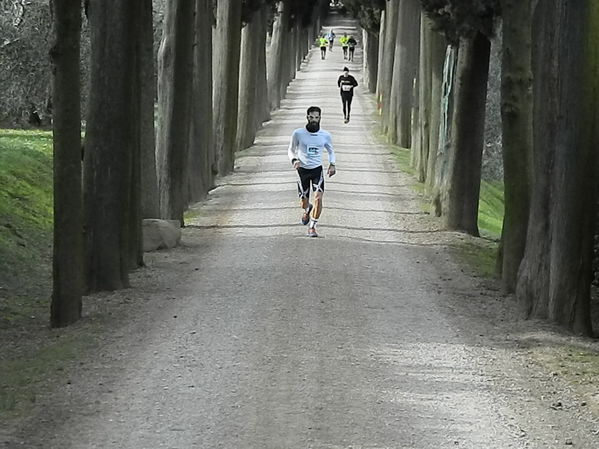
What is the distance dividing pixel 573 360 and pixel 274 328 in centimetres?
276

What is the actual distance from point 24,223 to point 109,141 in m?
5.73

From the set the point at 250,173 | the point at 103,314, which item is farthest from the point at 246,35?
the point at 103,314

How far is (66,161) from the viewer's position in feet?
40.3

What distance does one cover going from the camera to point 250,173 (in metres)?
31.9

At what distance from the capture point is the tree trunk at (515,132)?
14484 millimetres

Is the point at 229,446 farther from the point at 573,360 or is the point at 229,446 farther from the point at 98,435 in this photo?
the point at 573,360

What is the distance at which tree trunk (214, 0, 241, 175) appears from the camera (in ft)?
96.2

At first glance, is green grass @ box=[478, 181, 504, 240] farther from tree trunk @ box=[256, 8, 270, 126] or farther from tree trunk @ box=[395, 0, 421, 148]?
tree trunk @ box=[256, 8, 270, 126]

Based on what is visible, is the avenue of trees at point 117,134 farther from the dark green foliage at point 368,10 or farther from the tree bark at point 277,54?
the tree bark at point 277,54

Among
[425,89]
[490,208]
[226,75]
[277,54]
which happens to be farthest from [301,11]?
[425,89]

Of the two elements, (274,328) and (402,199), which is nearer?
(274,328)

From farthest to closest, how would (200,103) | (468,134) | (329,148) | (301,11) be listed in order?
(301,11)
(200,103)
(468,134)
(329,148)

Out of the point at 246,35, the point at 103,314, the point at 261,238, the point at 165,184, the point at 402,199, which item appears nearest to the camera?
the point at 103,314

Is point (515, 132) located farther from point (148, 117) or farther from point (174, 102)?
point (174, 102)
